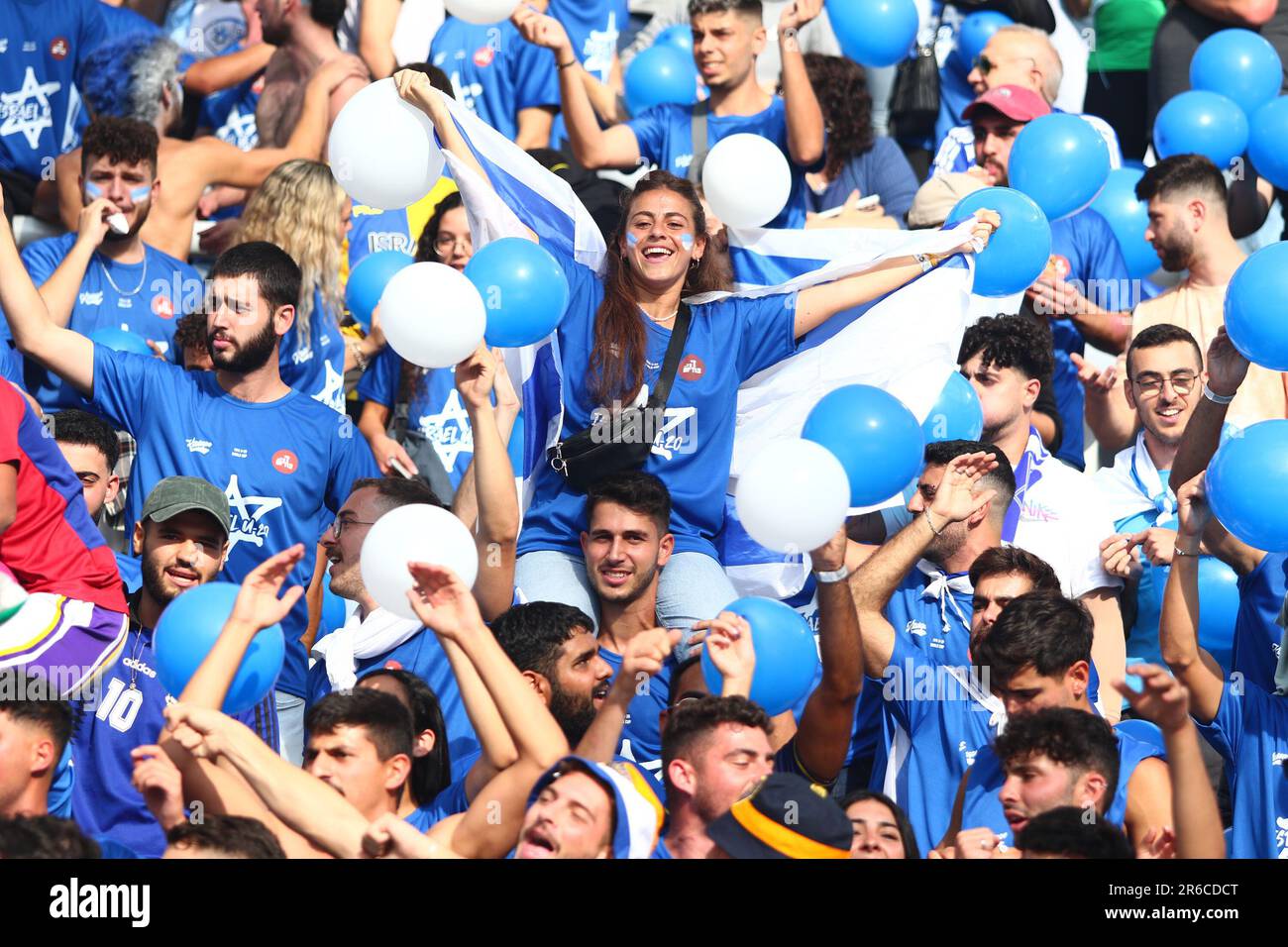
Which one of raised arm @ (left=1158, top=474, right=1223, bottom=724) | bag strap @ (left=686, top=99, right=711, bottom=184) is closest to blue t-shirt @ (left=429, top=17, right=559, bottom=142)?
bag strap @ (left=686, top=99, right=711, bottom=184)

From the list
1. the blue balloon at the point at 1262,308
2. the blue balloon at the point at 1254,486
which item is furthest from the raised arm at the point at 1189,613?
the blue balloon at the point at 1262,308

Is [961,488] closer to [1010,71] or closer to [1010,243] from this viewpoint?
[1010,243]

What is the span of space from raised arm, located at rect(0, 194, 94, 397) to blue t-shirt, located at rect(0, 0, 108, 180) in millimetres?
2570

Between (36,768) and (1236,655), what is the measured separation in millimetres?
3683

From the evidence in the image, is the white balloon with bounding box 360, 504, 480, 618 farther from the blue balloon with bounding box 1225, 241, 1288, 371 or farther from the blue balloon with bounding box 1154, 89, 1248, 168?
the blue balloon with bounding box 1154, 89, 1248, 168

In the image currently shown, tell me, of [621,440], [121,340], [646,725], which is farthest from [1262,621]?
[121,340]

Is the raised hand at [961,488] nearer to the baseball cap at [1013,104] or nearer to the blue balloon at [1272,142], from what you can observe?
the baseball cap at [1013,104]

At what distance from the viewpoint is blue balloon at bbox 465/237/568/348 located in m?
6.22

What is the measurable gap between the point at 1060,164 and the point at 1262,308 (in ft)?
5.69

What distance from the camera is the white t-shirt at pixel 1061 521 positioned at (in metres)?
7.00

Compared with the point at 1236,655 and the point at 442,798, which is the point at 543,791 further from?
the point at 1236,655

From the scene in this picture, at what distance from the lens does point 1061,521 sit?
23.6 ft

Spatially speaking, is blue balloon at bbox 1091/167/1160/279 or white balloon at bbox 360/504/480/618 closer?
white balloon at bbox 360/504/480/618
